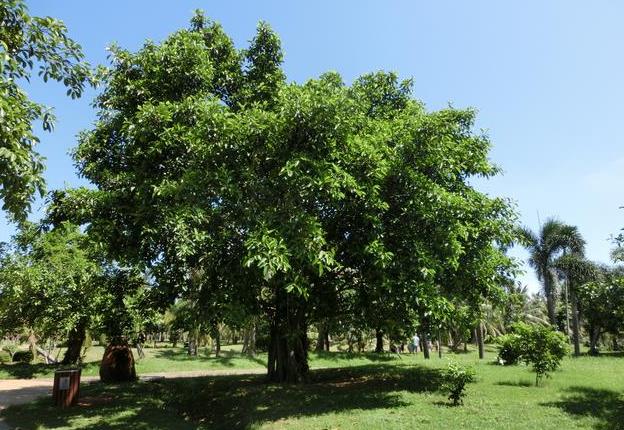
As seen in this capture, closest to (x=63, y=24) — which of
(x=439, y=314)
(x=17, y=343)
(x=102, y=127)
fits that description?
(x=102, y=127)

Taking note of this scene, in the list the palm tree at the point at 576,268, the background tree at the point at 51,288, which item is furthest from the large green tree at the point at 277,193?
the palm tree at the point at 576,268

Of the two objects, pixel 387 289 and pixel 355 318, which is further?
pixel 355 318

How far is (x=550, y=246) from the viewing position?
42031mm

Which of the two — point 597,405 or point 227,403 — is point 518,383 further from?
point 227,403

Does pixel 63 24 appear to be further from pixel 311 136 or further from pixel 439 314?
pixel 439 314

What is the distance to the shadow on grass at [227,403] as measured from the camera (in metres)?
12.0

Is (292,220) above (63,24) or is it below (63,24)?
below

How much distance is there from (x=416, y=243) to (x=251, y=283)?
4310 mm

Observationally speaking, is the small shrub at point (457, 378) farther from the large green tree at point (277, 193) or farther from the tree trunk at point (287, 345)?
the tree trunk at point (287, 345)

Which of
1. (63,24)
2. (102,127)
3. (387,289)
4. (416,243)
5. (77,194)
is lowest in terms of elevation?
(387,289)

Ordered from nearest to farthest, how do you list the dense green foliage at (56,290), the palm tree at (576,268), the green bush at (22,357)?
the dense green foliage at (56,290) → the green bush at (22,357) → the palm tree at (576,268)

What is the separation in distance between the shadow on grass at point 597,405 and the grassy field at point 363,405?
0.02 meters

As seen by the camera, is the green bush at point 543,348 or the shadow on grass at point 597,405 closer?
the shadow on grass at point 597,405

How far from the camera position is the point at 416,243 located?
1207 cm
